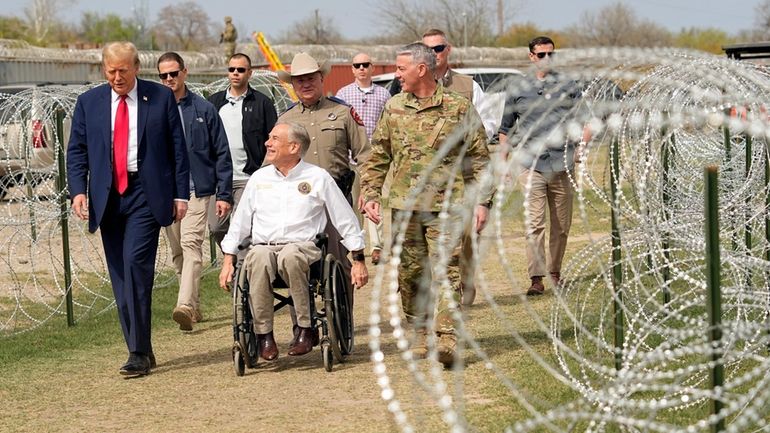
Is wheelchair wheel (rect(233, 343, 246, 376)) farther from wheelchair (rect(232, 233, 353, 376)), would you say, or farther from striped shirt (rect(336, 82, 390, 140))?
striped shirt (rect(336, 82, 390, 140))

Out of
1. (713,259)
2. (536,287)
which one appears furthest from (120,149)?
(713,259)

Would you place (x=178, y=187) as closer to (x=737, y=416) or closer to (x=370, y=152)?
(x=370, y=152)

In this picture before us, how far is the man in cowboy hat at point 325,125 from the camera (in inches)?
364

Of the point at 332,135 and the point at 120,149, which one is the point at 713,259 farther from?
the point at 332,135

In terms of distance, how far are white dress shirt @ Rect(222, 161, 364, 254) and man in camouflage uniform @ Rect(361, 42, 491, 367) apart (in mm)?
193

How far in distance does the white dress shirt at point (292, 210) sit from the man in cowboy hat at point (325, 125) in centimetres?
68

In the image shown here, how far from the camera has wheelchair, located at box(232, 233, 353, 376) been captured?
8.29 m

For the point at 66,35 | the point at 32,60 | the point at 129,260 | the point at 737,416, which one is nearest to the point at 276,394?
the point at 129,260

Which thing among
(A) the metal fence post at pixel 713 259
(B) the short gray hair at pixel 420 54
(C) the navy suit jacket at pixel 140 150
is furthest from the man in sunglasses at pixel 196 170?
(A) the metal fence post at pixel 713 259

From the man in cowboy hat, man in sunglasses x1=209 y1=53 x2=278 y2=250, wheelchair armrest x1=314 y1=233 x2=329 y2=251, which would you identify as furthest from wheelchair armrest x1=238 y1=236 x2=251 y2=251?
man in sunglasses x1=209 y1=53 x2=278 y2=250

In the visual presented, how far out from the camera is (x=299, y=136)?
845 centimetres

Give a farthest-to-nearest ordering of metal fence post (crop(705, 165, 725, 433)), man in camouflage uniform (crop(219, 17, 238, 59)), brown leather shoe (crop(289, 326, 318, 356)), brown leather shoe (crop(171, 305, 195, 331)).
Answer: man in camouflage uniform (crop(219, 17, 238, 59))
brown leather shoe (crop(171, 305, 195, 331))
brown leather shoe (crop(289, 326, 318, 356))
metal fence post (crop(705, 165, 725, 433))

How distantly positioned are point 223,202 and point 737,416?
14.8 feet

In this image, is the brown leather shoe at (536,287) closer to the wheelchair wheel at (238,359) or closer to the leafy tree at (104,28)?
the wheelchair wheel at (238,359)
